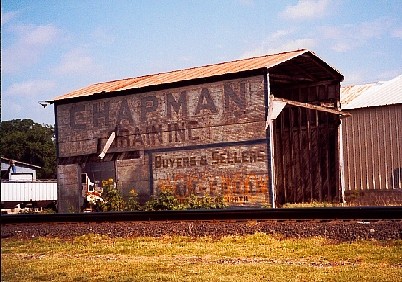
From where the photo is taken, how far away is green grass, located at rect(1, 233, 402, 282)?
310 inches

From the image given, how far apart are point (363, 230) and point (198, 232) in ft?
13.1

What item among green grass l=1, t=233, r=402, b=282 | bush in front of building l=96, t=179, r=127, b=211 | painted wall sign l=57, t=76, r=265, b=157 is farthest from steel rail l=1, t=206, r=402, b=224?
painted wall sign l=57, t=76, r=265, b=157

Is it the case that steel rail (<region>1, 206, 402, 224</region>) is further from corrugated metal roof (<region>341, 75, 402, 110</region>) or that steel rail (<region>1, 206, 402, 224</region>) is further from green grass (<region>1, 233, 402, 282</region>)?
corrugated metal roof (<region>341, 75, 402, 110</region>)

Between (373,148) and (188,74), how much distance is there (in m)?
9.69

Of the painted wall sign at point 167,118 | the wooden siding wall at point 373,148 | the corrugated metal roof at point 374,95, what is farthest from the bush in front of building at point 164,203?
the corrugated metal roof at point 374,95

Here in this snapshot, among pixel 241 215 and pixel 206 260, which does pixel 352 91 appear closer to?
pixel 241 215

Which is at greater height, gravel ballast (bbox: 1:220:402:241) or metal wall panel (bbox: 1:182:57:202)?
metal wall panel (bbox: 1:182:57:202)

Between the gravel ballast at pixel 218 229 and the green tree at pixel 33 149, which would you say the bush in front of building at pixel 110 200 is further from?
the green tree at pixel 33 149

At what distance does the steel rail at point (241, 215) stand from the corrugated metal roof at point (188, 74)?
8.75 m

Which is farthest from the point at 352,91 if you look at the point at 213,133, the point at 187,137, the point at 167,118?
the point at 167,118

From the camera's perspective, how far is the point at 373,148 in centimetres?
2614

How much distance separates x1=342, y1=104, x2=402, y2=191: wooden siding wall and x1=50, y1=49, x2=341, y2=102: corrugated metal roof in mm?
5371

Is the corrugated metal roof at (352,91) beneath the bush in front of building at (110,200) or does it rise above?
above

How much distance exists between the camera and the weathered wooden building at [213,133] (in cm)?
2230
